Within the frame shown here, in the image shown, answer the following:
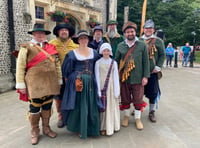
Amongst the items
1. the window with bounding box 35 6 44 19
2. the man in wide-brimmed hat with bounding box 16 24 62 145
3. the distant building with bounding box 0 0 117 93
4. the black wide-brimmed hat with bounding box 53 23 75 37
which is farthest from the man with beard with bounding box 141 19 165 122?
the window with bounding box 35 6 44 19

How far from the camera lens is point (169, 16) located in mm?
22438

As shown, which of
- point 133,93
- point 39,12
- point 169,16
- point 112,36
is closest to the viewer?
point 133,93

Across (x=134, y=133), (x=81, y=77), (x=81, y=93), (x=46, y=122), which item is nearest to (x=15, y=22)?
(x=46, y=122)

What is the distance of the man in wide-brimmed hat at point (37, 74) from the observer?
2.63m

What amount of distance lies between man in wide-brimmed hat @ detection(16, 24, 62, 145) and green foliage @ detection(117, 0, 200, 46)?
19.0 metres

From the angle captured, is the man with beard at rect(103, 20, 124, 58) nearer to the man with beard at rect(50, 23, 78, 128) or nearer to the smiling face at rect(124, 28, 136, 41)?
the smiling face at rect(124, 28, 136, 41)

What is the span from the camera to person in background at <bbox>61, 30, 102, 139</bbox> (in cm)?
279

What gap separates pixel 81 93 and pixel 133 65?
1032mm

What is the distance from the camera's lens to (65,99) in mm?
2846

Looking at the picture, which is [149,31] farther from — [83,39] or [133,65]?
[83,39]

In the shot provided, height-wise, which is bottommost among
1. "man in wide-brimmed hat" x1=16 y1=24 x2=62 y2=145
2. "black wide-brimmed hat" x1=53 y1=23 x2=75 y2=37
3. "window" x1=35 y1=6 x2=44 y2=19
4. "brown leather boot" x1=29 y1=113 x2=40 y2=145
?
"brown leather boot" x1=29 y1=113 x2=40 y2=145

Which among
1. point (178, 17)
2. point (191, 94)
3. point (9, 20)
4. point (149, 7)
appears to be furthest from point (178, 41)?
point (9, 20)

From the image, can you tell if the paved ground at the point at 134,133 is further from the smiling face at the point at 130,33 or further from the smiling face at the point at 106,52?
the smiling face at the point at 130,33

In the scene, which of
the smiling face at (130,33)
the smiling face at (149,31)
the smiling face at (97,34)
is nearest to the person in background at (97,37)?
the smiling face at (97,34)
